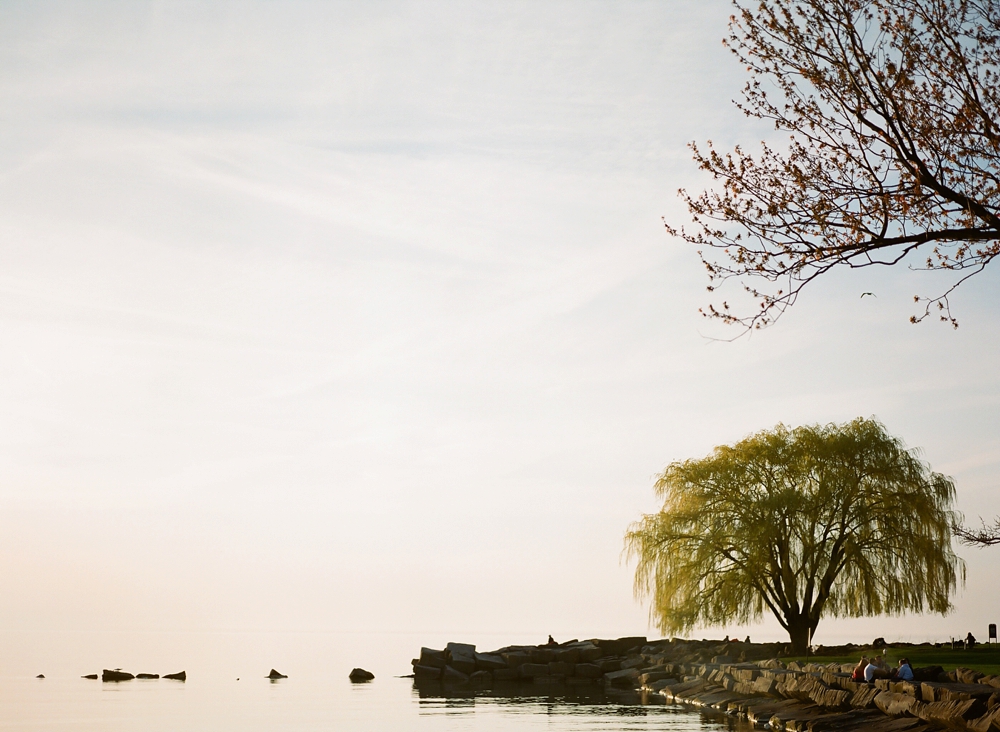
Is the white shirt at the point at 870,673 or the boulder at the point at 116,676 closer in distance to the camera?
the white shirt at the point at 870,673

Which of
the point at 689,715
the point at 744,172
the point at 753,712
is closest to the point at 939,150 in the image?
the point at 744,172

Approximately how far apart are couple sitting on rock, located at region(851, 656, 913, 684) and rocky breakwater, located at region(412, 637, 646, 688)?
18.1 m

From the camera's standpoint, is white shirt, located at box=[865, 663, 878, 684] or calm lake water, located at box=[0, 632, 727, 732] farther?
calm lake water, located at box=[0, 632, 727, 732]

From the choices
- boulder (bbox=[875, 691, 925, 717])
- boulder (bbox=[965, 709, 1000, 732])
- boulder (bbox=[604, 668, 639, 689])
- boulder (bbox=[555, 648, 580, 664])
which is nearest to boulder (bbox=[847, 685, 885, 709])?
boulder (bbox=[875, 691, 925, 717])

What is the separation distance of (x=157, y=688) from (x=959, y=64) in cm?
3729

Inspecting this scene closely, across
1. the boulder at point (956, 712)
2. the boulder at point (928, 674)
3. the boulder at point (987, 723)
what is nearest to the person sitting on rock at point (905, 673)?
the boulder at point (928, 674)

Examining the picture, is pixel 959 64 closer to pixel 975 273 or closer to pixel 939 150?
pixel 939 150

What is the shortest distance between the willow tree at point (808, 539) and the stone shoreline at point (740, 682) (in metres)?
2.36

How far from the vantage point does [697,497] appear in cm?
3822

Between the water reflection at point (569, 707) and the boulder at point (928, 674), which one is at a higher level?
the boulder at point (928, 674)

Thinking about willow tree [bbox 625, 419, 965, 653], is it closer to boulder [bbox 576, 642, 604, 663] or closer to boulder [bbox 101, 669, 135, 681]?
boulder [bbox 576, 642, 604, 663]

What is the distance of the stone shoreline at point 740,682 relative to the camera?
1656cm

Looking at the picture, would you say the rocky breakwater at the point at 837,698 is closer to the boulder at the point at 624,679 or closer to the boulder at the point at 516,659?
the boulder at the point at 624,679

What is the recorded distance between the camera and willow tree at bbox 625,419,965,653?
36.0m
